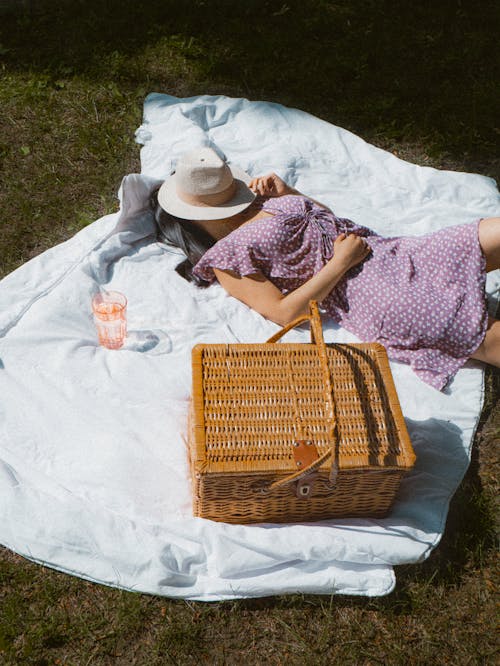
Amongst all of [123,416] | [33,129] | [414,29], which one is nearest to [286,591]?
[123,416]

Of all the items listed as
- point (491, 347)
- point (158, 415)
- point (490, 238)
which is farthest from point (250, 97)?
point (158, 415)

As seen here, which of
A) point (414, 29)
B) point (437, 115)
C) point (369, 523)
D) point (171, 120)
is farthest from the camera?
point (414, 29)

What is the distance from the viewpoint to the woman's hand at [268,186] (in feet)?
10.9

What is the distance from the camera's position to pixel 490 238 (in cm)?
291

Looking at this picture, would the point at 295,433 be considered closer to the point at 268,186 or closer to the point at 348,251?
the point at 348,251

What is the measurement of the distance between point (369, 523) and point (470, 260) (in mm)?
1183

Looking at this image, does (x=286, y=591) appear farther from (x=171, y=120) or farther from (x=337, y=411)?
(x=171, y=120)

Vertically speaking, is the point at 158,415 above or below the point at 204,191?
below

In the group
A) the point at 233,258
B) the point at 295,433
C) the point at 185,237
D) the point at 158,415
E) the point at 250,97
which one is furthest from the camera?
the point at 250,97

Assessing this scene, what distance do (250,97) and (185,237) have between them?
1.85m

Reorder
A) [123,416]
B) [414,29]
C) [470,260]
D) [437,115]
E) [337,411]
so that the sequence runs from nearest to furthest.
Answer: [337,411] < [123,416] < [470,260] < [437,115] < [414,29]

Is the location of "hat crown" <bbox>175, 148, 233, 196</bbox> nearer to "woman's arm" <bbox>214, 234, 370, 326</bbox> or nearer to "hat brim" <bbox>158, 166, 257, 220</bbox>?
"hat brim" <bbox>158, 166, 257, 220</bbox>

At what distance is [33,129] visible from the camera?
14.1 ft

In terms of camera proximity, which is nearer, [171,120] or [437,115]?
[171,120]
